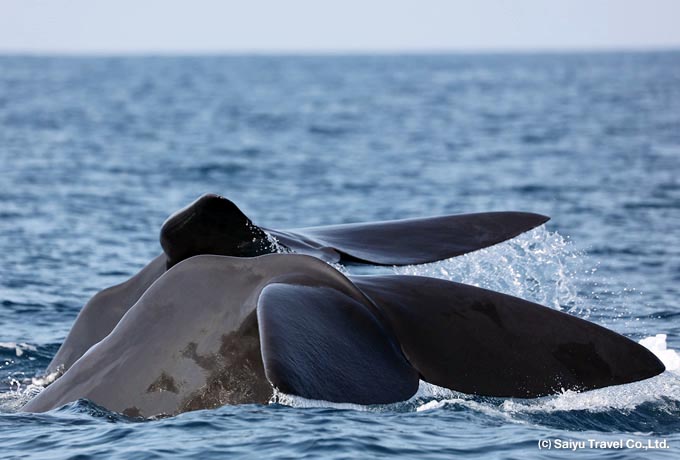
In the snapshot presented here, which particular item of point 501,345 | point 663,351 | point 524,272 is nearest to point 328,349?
point 501,345

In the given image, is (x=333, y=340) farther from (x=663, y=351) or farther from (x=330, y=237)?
(x=663, y=351)

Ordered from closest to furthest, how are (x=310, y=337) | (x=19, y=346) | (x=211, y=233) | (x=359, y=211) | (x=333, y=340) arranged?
(x=310, y=337) < (x=333, y=340) < (x=211, y=233) < (x=19, y=346) < (x=359, y=211)

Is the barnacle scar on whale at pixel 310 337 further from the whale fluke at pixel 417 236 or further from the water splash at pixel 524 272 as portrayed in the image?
the water splash at pixel 524 272

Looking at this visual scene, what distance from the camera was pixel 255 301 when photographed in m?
6.36

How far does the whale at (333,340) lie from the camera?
6086 millimetres

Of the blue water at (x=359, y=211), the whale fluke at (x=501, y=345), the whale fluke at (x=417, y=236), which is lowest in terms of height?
the blue water at (x=359, y=211)

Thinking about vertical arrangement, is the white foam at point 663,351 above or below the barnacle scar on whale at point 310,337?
below

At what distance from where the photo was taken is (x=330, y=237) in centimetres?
750

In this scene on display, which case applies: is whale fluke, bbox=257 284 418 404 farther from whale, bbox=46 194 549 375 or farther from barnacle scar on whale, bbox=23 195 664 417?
whale, bbox=46 194 549 375

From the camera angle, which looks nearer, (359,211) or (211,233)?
(211,233)

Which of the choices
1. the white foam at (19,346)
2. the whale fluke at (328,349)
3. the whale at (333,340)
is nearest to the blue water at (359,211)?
the white foam at (19,346)

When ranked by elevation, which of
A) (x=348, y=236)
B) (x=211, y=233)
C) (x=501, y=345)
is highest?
(x=211, y=233)

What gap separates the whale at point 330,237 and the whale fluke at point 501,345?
672 mm

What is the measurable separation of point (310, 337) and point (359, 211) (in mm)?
16503
